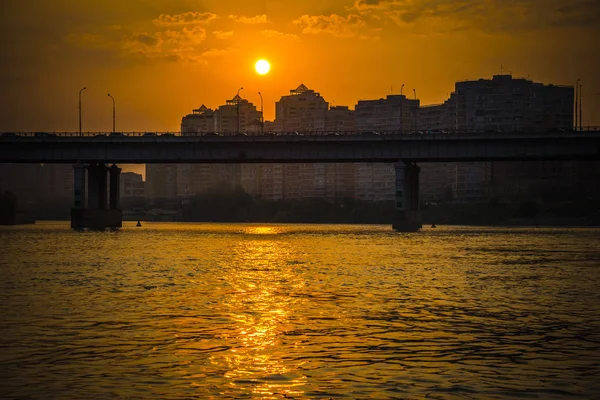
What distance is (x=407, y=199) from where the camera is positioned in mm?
156250

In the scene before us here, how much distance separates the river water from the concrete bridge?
84908 millimetres

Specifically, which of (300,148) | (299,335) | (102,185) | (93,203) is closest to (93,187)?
(93,203)

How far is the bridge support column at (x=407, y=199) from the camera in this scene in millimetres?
153625

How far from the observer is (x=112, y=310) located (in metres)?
34.8

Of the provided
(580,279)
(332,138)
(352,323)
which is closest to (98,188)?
(332,138)

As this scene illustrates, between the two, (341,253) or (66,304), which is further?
(341,253)


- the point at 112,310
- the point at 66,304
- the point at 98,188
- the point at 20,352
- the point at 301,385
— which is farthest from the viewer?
the point at 98,188

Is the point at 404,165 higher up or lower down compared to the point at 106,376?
higher up

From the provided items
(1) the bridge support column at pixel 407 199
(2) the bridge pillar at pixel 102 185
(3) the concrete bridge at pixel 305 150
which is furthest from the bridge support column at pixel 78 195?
(1) the bridge support column at pixel 407 199

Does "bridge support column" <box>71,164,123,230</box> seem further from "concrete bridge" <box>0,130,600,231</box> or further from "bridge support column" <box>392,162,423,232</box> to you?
"bridge support column" <box>392,162,423,232</box>

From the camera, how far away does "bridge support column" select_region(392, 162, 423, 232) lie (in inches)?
6048

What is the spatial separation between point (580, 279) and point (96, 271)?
29134 mm

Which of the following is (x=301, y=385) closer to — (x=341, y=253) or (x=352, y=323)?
(x=352, y=323)

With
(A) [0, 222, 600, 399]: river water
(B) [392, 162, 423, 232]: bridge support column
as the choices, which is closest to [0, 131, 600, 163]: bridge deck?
(B) [392, 162, 423, 232]: bridge support column
